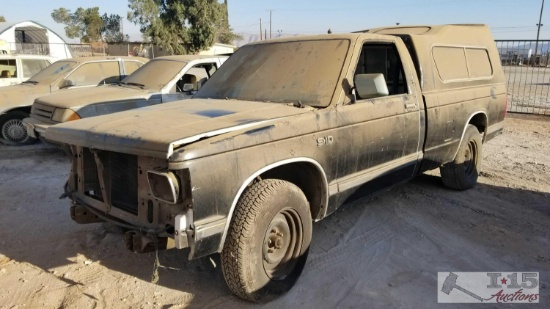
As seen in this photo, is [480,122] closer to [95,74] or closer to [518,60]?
[95,74]

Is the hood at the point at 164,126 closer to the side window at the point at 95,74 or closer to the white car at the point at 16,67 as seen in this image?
the side window at the point at 95,74

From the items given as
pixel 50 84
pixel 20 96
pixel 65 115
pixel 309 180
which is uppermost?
pixel 50 84

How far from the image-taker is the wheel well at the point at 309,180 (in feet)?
11.7

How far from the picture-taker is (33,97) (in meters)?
8.59

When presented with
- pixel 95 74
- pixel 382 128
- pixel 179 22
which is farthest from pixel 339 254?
pixel 179 22

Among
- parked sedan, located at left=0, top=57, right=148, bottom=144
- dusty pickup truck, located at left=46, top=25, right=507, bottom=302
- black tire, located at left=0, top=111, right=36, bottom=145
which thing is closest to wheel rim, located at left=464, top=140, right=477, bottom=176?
dusty pickup truck, located at left=46, top=25, right=507, bottom=302

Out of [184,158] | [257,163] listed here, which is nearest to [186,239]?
[184,158]

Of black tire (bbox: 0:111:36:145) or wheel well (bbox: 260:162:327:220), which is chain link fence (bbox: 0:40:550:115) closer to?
wheel well (bbox: 260:162:327:220)

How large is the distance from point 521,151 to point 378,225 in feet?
16.0

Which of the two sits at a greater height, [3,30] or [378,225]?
[3,30]

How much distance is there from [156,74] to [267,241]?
207 inches

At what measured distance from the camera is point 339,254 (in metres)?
4.08

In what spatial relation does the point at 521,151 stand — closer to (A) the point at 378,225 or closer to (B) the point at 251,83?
(A) the point at 378,225

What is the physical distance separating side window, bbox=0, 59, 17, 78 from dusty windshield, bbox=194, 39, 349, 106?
27.8 feet
